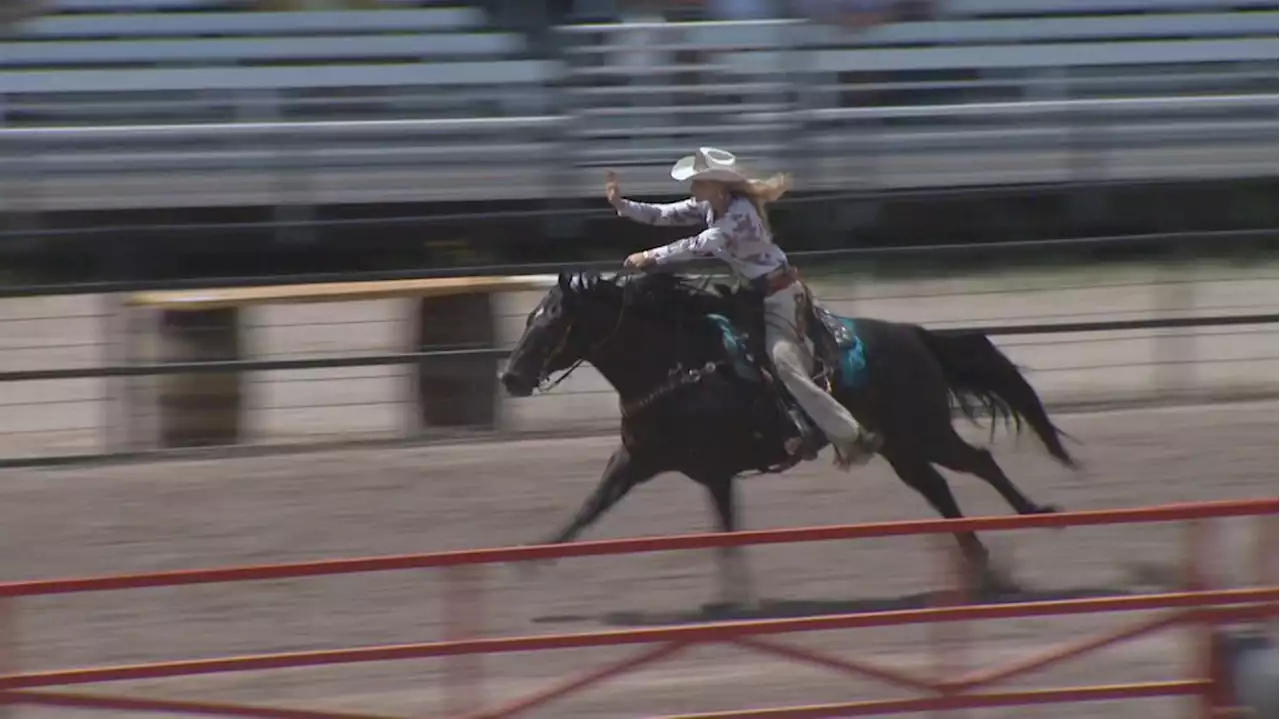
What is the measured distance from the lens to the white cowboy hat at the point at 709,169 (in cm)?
745

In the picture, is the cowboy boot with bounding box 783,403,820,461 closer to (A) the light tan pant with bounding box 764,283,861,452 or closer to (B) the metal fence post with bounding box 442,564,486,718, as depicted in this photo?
(A) the light tan pant with bounding box 764,283,861,452

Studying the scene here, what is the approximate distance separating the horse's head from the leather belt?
60cm

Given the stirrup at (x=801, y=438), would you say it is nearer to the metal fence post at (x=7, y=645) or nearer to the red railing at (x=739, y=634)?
the red railing at (x=739, y=634)

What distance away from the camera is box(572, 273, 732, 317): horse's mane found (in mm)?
7770

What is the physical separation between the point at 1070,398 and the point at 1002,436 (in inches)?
31.8

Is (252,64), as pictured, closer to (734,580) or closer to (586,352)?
(586,352)

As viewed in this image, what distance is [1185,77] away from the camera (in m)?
17.7

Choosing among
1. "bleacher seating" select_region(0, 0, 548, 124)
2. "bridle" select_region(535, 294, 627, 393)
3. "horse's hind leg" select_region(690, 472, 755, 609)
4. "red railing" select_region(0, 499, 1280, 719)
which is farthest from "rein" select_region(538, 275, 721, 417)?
"bleacher seating" select_region(0, 0, 548, 124)

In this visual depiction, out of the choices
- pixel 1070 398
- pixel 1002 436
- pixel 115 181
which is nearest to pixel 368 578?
pixel 1002 436

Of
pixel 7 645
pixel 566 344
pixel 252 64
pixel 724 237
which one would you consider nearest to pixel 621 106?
pixel 252 64

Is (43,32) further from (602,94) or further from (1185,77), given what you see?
(1185,77)

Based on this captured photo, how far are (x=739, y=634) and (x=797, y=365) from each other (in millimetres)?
2228

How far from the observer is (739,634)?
5.59 m

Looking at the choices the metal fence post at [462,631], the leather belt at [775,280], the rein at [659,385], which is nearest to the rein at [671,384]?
the rein at [659,385]
